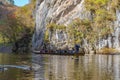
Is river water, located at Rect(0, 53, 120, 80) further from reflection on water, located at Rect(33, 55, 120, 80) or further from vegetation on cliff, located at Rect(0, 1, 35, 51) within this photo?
vegetation on cliff, located at Rect(0, 1, 35, 51)

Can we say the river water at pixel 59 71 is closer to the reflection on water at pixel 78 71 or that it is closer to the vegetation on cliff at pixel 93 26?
the reflection on water at pixel 78 71

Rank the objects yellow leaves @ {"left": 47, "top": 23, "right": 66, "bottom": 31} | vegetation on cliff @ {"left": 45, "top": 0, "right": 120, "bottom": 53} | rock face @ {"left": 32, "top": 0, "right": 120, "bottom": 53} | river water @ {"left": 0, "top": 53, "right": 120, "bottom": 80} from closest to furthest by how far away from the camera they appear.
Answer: river water @ {"left": 0, "top": 53, "right": 120, "bottom": 80}, rock face @ {"left": 32, "top": 0, "right": 120, "bottom": 53}, vegetation on cliff @ {"left": 45, "top": 0, "right": 120, "bottom": 53}, yellow leaves @ {"left": 47, "top": 23, "right": 66, "bottom": 31}

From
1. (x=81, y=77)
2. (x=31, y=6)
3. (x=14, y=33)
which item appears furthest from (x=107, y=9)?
(x=81, y=77)

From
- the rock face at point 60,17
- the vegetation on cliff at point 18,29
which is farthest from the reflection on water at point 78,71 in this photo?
the vegetation on cliff at point 18,29

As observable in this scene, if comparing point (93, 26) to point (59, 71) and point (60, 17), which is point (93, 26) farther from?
point (59, 71)

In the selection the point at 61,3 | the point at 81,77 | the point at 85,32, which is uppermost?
the point at 61,3

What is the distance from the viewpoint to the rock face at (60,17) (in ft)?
411

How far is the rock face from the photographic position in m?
125

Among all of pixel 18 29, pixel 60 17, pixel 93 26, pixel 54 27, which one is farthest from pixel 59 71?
pixel 18 29

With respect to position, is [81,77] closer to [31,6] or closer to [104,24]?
[104,24]

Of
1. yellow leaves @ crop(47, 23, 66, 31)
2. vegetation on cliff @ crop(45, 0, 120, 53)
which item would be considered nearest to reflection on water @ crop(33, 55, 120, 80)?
vegetation on cliff @ crop(45, 0, 120, 53)

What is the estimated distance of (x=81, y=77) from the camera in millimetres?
41000

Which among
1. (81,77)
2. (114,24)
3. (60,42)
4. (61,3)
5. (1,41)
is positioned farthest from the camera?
(1,41)

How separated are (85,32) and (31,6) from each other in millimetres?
66751
